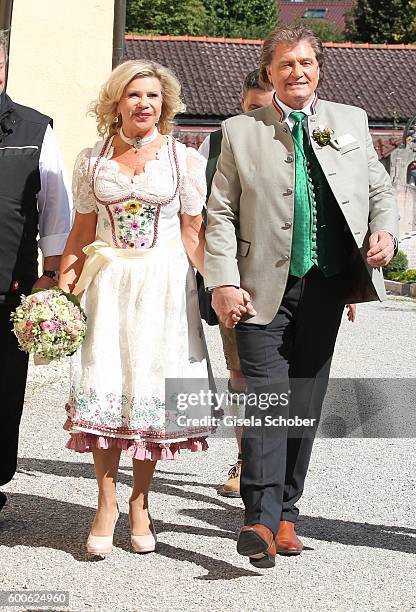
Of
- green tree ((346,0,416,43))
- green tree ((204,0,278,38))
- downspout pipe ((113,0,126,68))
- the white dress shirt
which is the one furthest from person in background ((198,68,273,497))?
green tree ((204,0,278,38))

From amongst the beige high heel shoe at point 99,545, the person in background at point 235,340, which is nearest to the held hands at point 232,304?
the person in background at point 235,340

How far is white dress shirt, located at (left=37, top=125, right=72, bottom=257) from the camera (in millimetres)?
5148

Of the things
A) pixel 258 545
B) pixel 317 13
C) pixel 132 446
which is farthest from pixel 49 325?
pixel 317 13

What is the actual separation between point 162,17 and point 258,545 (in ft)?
166

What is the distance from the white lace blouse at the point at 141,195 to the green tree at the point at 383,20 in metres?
51.3

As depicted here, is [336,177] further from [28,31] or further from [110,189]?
[28,31]

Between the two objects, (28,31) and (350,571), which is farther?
(28,31)

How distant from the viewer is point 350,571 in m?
4.71

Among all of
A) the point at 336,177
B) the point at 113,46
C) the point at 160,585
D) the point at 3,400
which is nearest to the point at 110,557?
the point at 160,585

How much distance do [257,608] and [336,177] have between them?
1666 mm

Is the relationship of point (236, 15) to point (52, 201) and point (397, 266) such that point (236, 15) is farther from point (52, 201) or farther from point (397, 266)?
point (52, 201)

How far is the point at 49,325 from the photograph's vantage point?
4656 millimetres

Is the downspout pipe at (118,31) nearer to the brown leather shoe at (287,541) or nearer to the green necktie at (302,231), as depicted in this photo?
the green necktie at (302,231)

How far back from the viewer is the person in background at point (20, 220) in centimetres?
505
